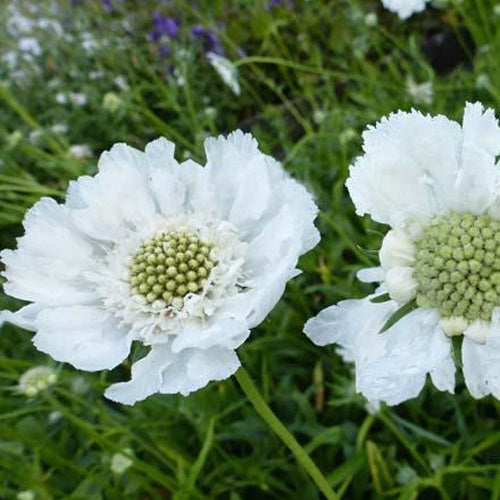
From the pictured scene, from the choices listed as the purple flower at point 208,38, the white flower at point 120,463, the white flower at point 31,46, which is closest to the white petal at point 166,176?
the white flower at point 120,463

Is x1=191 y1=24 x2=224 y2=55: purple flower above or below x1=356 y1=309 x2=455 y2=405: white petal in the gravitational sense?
below

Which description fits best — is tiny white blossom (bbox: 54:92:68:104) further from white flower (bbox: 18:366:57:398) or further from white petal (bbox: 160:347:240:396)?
white petal (bbox: 160:347:240:396)

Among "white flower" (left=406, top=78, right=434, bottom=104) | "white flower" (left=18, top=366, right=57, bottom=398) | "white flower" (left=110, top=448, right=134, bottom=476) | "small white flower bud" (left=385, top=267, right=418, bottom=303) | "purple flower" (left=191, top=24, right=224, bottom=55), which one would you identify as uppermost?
"small white flower bud" (left=385, top=267, right=418, bottom=303)

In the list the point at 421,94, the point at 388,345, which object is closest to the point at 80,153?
the point at 421,94

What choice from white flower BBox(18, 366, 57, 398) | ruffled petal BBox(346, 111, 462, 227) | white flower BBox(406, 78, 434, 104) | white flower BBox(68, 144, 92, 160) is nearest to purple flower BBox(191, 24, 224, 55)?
white flower BBox(68, 144, 92, 160)

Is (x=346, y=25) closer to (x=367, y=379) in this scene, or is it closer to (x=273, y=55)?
(x=273, y=55)
